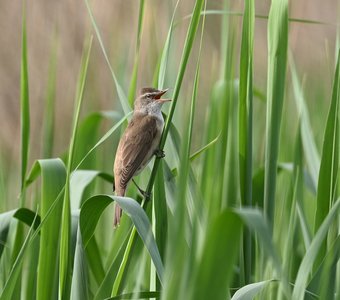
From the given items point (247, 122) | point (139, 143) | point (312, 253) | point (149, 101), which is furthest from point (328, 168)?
point (149, 101)

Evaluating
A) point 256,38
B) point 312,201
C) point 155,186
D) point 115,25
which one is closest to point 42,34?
point 115,25

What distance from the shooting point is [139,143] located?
9.09 feet

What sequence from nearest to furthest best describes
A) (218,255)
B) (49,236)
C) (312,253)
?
(218,255)
(312,253)
(49,236)

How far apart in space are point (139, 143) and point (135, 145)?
0.02m

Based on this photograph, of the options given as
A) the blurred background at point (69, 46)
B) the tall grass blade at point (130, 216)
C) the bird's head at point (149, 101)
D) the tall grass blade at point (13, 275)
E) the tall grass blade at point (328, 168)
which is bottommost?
the tall grass blade at point (13, 275)

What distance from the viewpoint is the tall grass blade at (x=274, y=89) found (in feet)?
6.47

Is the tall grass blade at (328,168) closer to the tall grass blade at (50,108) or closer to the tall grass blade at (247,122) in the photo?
the tall grass blade at (247,122)

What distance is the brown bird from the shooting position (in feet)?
8.64

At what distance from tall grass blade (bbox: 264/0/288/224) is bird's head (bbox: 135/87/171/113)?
903mm

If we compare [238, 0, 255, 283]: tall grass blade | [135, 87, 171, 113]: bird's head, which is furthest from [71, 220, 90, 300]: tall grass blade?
[135, 87, 171, 113]: bird's head

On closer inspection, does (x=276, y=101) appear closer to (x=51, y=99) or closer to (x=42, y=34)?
(x=51, y=99)

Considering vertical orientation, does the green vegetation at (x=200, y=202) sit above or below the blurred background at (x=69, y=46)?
below

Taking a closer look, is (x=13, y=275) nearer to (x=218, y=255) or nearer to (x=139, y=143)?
(x=218, y=255)

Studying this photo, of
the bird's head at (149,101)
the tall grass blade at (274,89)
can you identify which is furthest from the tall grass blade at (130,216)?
the bird's head at (149,101)
